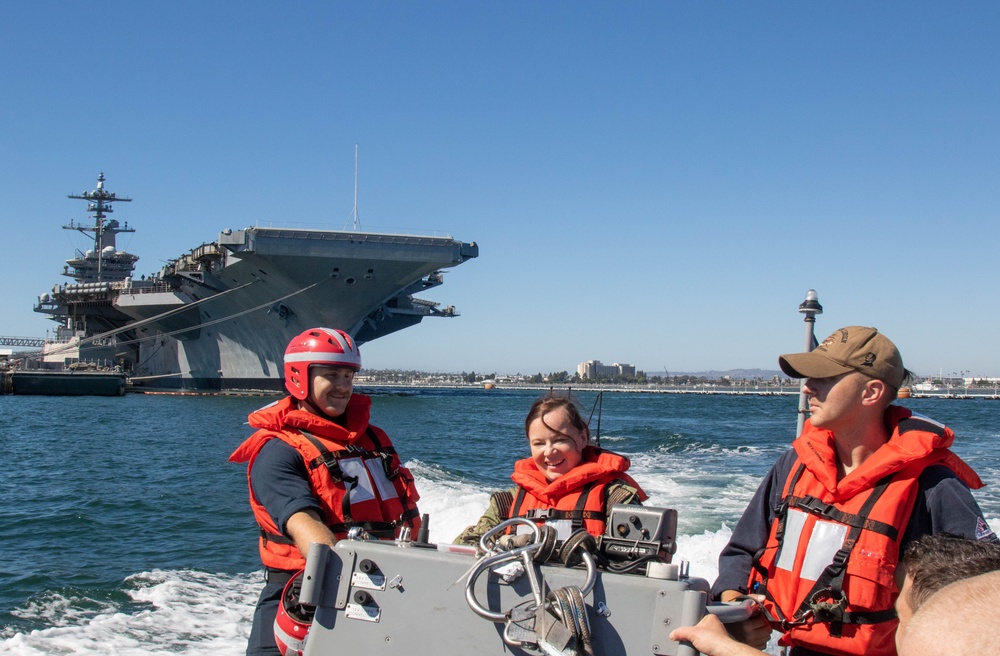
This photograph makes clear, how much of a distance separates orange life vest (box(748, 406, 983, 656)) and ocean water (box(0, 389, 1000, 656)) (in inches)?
221

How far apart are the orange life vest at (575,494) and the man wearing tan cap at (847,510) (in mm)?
448

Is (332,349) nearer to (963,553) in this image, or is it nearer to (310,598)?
(310,598)

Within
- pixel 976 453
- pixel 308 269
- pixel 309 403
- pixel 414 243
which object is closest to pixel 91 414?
pixel 308 269

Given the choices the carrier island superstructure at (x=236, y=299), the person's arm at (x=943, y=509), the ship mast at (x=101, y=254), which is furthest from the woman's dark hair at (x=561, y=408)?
the ship mast at (x=101, y=254)

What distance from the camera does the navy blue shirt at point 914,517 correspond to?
2389mm

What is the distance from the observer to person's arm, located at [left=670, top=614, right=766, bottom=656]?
1635 mm

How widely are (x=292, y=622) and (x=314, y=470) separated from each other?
50cm

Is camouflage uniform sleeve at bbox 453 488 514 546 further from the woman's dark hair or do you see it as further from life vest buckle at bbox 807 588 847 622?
life vest buckle at bbox 807 588 847 622

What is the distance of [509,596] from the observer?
1788mm

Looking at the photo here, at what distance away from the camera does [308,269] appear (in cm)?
3938

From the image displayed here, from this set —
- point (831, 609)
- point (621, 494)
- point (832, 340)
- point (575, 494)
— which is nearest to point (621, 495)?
point (621, 494)

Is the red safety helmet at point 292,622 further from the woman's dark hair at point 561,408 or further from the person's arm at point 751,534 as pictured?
the person's arm at point 751,534

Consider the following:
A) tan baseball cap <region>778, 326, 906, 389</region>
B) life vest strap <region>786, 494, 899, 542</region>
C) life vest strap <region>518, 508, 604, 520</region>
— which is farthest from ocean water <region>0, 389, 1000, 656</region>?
tan baseball cap <region>778, 326, 906, 389</region>

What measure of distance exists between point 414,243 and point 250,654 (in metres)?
35.5
